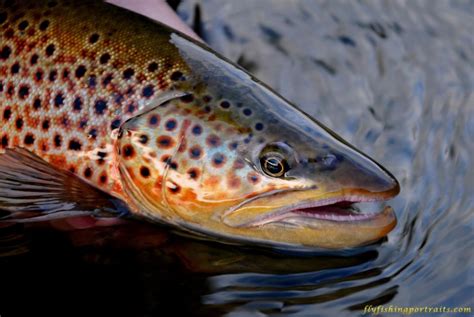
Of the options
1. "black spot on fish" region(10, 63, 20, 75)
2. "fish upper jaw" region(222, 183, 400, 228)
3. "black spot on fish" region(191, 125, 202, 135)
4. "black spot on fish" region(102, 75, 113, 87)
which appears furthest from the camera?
"black spot on fish" region(10, 63, 20, 75)

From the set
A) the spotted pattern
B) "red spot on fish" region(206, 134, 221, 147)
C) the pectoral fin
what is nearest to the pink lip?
the spotted pattern

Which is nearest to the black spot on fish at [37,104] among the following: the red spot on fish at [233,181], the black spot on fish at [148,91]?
the black spot on fish at [148,91]

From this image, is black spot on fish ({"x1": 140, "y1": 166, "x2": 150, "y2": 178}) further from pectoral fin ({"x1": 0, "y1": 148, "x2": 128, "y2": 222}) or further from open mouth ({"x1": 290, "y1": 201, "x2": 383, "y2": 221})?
open mouth ({"x1": 290, "y1": 201, "x2": 383, "y2": 221})

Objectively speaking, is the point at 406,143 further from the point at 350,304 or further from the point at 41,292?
the point at 41,292

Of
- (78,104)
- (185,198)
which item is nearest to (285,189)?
(185,198)

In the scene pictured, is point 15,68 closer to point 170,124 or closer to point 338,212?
point 170,124

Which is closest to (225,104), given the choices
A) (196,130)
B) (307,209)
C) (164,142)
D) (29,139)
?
(196,130)

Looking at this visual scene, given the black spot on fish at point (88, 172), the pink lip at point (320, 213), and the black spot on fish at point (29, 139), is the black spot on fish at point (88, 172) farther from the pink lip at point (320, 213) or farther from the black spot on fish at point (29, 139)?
the pink lip at point (320, 213)
